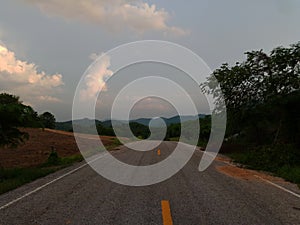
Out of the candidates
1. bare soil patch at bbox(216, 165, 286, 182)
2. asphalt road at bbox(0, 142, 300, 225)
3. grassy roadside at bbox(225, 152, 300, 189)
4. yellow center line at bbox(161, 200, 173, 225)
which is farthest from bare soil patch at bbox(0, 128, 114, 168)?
grassy roadside at bbox(225, 152, 300, 189)

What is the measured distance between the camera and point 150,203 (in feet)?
22.3

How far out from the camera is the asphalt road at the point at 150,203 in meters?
5.65

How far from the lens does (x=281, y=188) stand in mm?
9023

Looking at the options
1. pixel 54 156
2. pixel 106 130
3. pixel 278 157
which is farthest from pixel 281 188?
pixel 106 130

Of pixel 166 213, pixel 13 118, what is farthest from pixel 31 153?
pixel 166 213

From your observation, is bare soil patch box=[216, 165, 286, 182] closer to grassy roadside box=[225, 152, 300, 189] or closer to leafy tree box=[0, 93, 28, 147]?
grassy roadside box=[225, 152, 300, 189]

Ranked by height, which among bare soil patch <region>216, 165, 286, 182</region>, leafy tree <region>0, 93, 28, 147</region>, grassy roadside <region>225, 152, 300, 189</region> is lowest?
bare soil patch <region>216, 165, 286, 182</region>

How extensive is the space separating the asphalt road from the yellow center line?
0.18 feet

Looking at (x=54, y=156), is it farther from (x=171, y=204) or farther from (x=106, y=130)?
(x=106, y=130)

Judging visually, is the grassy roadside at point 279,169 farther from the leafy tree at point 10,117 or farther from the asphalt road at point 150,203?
the leafy tree at point 10,117

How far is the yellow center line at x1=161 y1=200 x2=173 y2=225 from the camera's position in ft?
17.8

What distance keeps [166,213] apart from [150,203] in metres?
0.89

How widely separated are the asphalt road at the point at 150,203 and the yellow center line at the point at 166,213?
6cm

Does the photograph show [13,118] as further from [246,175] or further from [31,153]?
[31,153]
